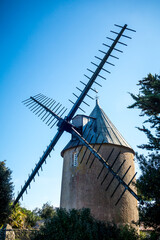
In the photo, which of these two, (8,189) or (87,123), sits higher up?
(87,123)

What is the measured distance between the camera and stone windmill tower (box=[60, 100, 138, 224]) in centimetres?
1103

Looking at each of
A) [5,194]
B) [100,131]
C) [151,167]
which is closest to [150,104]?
[151,167]

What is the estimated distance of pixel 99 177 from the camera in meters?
11.9

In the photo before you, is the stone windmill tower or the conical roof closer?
the stone windmill tower

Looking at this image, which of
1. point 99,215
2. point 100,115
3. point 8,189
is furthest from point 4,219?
point 100,115

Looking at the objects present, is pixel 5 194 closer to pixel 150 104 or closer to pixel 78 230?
pixel 78 230

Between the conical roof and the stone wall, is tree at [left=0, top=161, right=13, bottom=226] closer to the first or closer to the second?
the stone wall

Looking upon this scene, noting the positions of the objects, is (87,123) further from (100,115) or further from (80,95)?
(80,95)

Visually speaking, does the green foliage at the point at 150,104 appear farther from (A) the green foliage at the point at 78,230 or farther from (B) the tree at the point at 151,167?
(A) the green foliage at the point at 78,230

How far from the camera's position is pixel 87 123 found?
14445mm

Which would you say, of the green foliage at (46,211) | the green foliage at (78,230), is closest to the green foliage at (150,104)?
the green foliage at (78,230)

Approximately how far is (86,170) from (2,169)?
5.23 meters

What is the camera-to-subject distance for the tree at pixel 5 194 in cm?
1042

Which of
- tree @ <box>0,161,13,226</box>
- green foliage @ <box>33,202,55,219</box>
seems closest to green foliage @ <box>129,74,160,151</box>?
tree @ <box>0,161,13,226</box>
